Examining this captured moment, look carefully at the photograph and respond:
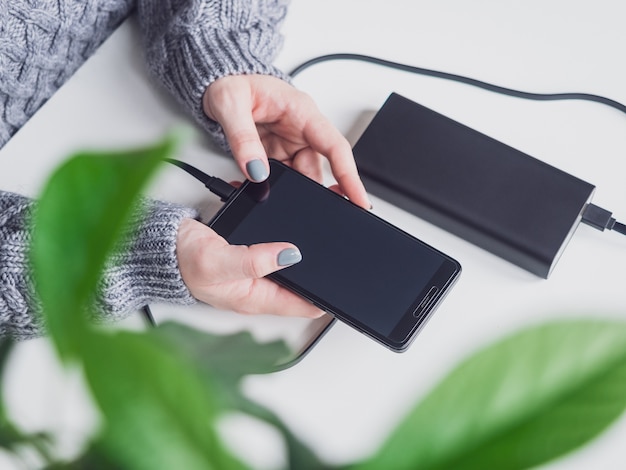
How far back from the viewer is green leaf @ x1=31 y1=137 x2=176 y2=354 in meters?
0.09

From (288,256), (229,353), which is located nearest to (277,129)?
(288,256)

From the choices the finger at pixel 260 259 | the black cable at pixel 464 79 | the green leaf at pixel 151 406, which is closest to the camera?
the green leaf at pixel 151 406

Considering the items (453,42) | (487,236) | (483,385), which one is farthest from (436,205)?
(483,385)

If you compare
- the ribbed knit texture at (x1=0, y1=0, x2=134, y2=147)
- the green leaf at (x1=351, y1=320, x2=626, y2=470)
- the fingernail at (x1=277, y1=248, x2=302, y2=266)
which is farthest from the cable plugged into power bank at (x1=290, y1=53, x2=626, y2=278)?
the green leaf at (x1=351, y1=320, x2=626, y2=470)

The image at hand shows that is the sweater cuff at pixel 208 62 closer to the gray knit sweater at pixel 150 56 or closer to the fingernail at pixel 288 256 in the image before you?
the gray knit sweater at pixel 150 56

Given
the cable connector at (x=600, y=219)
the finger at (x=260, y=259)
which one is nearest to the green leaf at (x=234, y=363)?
the finger at (x=260, y=259)

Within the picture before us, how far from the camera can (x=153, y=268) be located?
1.64 feet

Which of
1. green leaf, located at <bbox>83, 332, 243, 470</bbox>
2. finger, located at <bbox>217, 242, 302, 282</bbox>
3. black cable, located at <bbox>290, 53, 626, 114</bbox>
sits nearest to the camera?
green leaf, located at <bbox>83, 332, 243, 470</bbox>

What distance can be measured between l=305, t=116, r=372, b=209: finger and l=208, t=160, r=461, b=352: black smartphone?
1 cm

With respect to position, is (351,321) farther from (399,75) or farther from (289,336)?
(399,75)

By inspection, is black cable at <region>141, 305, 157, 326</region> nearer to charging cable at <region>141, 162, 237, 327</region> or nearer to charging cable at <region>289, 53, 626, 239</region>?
charging cable at <region>141, 162, 237, 327</region>

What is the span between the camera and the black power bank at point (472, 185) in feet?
1.66

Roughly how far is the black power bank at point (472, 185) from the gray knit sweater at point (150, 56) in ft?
0.36

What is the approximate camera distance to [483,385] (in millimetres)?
101
